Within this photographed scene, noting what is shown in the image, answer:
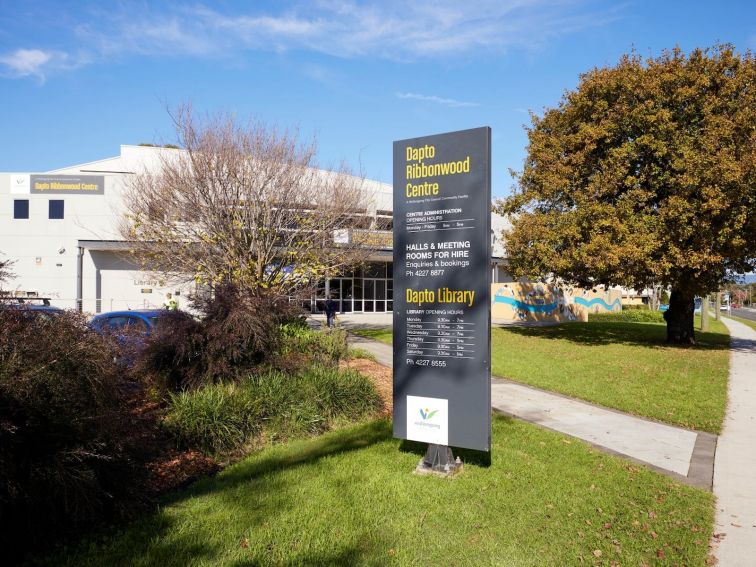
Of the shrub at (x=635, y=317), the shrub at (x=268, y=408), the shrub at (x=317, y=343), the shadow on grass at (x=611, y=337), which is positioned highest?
the shrub at (x=317, y=343)

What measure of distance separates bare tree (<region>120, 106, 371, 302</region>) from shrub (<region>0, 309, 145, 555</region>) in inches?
333

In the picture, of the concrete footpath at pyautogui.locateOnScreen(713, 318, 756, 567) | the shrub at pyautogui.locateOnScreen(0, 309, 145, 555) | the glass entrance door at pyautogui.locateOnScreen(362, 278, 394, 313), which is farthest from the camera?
the glass entrance door at pyautogui.locateOnScreen(362, 278, 394, 313)

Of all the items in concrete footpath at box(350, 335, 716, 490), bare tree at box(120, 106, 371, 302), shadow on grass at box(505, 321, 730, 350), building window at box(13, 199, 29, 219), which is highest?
building window at box(13, 199, 29, 219)

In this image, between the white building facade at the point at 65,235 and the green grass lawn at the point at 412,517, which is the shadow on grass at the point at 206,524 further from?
the white building facade at the point at 65,235

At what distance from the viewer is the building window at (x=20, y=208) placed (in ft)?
107

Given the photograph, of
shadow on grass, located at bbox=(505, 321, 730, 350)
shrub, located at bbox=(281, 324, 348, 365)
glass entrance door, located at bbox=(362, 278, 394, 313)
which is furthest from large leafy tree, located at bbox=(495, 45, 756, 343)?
glass entrance door, located at bbox=(362, 278, 394, 313)

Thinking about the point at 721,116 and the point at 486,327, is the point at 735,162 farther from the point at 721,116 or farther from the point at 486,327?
the point at 486,327

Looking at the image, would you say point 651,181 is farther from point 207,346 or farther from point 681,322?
point 207,346

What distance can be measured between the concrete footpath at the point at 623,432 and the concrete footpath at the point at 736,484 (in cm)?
15

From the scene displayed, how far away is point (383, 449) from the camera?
6305 mm

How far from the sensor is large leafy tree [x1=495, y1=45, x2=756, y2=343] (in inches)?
655

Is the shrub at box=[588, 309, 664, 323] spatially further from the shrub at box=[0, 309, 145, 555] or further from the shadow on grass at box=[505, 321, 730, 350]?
the shrub at box=[0, 309, 145, 555]

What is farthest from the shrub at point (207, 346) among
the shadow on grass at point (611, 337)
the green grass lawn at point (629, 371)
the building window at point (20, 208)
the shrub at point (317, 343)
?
the building window at point (20, 208)

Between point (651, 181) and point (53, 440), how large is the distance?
19.0 metres
